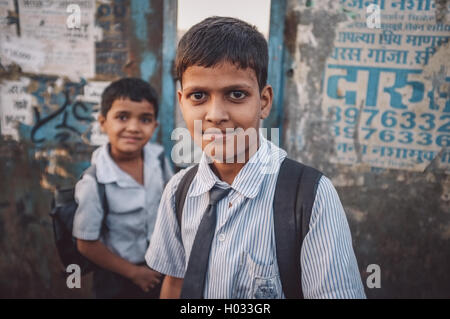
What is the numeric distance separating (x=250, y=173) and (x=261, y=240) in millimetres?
269

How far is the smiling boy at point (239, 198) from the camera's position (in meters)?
1.16

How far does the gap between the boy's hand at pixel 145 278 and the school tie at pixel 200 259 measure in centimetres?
102

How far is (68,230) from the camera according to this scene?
7.46 ft

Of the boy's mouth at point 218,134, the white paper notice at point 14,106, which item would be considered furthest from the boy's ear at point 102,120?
the boy's mouth at point 218,134

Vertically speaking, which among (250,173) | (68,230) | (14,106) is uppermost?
(14,106)

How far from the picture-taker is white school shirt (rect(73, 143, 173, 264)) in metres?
2.19

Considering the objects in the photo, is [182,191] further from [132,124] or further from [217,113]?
[132,124]

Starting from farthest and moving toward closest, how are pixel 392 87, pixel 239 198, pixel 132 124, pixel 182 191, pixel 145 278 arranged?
pixel 145 278, pixel 132 124, pixel 392 87, pixel 182 191, pixel 239 198

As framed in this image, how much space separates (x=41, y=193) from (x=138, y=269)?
1.00 meters


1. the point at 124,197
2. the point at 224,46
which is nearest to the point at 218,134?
the point at 224,46

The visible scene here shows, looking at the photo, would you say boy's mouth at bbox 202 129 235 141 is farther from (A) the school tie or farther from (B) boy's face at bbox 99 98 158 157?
(B) boy's face at bbox 99 98 158 157

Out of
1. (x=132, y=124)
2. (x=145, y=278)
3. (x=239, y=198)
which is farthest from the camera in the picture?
(x=145, y=278)
